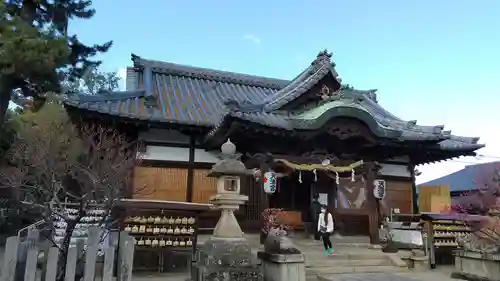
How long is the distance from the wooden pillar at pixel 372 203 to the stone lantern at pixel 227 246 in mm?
5658

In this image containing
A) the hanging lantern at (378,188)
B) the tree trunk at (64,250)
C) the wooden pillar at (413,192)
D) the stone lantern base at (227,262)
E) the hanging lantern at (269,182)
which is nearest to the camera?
the tree trunk at (64,250)

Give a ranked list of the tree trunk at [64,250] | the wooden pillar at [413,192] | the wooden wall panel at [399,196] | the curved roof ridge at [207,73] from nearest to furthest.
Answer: the tree trunk at [64,250], the wooden wall panel at [399,196], the wooden pillar at [413,192], the curved roof ridge at [207,73]

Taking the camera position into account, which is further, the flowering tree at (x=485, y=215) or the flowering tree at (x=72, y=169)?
the flowering tree at (x=485, y=215)

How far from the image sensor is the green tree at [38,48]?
13.3 metres

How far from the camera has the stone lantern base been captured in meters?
7.47

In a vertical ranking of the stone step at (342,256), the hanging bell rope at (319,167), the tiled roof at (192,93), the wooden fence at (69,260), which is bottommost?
the stone step at (342,256)

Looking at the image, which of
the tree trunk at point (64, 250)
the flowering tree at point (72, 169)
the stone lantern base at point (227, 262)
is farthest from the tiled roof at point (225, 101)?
the tree trunk at point (64, 250)

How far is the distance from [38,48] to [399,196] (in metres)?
14.8

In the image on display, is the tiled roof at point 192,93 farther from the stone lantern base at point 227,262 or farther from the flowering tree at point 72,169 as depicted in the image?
the stone lantern base at point 227,262

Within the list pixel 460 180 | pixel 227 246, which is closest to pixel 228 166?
pixel 227 246

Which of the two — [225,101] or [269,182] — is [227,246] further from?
[225,101]

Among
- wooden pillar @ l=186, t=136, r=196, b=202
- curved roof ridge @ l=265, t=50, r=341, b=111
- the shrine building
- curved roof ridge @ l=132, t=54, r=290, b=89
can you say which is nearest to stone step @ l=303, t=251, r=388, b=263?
the shrine building

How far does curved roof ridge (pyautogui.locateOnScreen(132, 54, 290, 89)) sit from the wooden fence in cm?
1174

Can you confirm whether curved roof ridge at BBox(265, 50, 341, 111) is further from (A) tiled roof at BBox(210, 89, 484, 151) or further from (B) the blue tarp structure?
(B) the blue tarp structure
